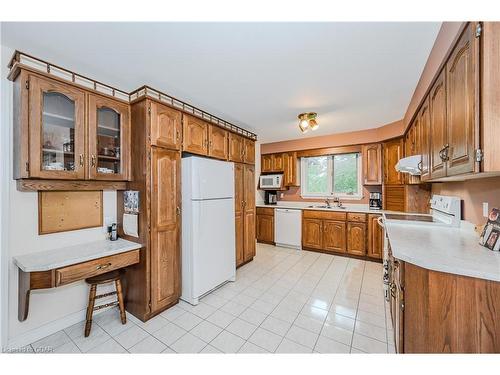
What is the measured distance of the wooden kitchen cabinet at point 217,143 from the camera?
9.08 feet

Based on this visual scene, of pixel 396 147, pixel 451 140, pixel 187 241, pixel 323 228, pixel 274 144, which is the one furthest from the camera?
pixel 274 144

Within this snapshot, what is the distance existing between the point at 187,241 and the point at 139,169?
0.93 metres

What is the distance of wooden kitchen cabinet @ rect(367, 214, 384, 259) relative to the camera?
11.4 feet

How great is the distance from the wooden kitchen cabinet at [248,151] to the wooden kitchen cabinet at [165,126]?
130cm

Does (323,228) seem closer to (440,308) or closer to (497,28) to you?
(440,308)

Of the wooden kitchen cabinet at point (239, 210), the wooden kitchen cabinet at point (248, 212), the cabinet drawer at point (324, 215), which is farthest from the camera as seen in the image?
the cabinet drawer at point (324, 215)

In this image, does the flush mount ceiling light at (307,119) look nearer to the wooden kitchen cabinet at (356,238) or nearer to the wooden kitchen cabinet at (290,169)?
the wooden kitchen cabinet at (290,169)

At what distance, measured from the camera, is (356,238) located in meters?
3.70

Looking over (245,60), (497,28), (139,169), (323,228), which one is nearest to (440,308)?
(497,28)

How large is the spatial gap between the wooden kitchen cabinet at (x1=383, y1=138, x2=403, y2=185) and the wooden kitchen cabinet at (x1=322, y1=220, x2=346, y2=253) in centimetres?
109

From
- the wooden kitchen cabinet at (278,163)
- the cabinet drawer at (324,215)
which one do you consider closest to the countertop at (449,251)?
the cabinet drawer at (324,215)

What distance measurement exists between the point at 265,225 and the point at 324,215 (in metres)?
1.33
